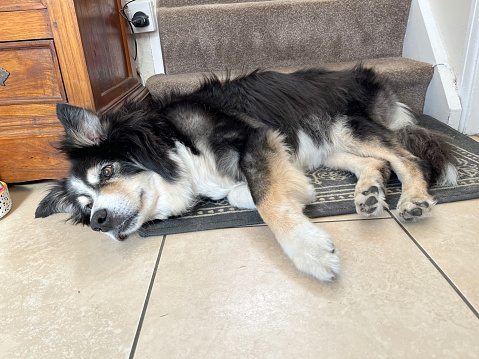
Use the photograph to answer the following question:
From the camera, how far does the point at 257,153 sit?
1.58 metres

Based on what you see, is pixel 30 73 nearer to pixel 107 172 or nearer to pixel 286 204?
pixel 107 172

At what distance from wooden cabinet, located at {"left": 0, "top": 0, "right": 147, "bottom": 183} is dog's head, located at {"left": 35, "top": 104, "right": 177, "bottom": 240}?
0.46 metres

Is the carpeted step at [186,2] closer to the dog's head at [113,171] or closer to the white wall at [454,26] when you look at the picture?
the white wall at [454,26]

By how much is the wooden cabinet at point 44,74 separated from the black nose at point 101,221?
2.54ft

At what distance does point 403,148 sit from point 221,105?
952mm

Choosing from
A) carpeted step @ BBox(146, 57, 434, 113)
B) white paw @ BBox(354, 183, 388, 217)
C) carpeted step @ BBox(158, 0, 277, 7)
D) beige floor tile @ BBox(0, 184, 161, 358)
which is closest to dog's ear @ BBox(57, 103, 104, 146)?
beige floor tile @ BBox(0, 184, 161, 358)

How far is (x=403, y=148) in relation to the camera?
5.81 ft

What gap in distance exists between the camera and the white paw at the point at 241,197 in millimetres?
1607

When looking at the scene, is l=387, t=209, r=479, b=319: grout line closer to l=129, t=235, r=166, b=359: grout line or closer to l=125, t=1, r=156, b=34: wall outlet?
l=129, t=235, r=166, b=359: grout line

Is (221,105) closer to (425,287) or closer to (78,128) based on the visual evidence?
(78,128)

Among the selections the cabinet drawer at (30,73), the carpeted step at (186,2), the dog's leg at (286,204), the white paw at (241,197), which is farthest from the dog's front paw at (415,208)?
the carpeted step at (186,2)

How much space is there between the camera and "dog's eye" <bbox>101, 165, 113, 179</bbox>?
4.91 ft

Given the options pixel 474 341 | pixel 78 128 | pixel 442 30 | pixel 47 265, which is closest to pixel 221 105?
pixel 78 128

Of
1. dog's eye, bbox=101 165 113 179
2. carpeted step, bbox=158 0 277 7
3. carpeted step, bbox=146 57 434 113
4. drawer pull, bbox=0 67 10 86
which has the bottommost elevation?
dog's eye, bbox=101 165 113 179
